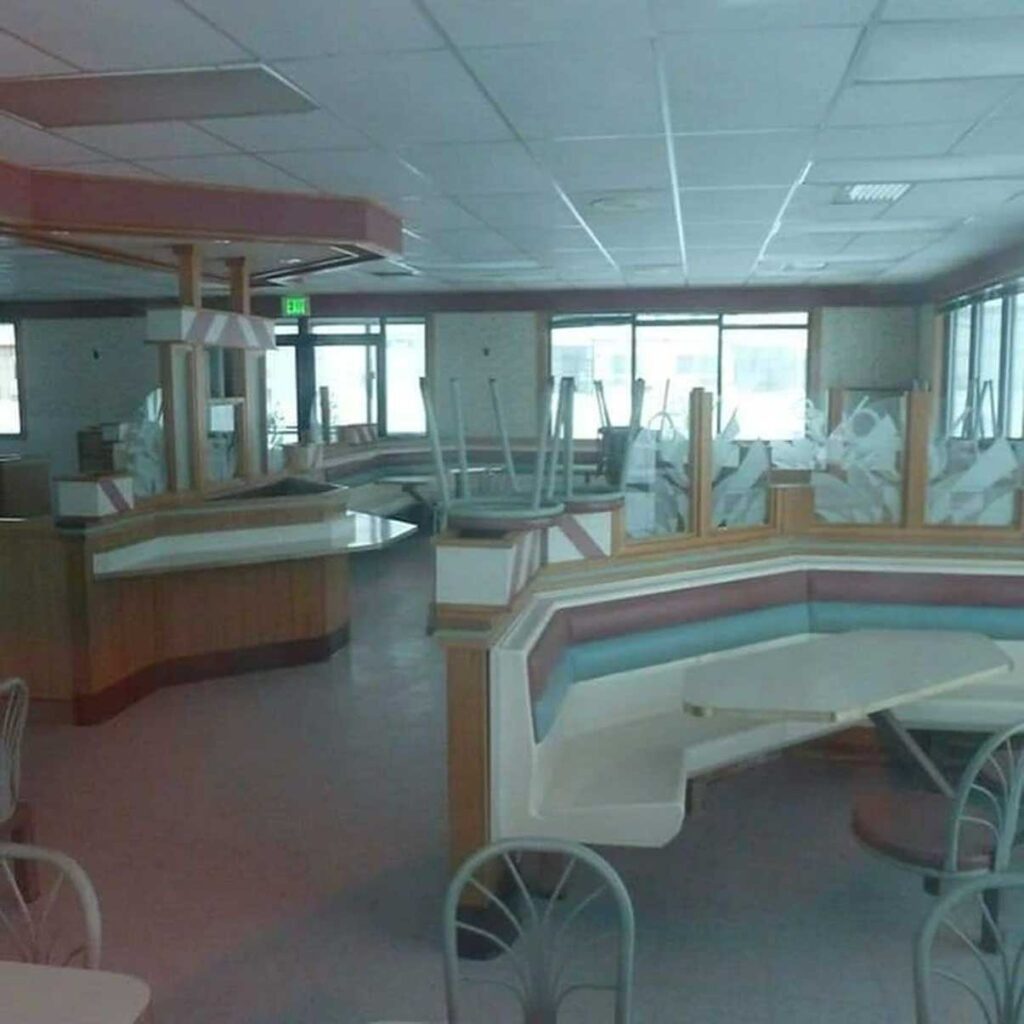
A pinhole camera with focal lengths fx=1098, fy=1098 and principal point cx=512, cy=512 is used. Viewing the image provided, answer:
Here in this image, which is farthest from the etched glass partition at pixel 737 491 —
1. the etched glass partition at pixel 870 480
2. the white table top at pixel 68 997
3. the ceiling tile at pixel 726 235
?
the white table top at pixel 68 997

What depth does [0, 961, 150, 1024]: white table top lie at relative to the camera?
142 cm

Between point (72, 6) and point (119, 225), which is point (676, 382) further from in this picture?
point (72, 6)

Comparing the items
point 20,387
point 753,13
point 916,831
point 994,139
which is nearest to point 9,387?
point 20,387

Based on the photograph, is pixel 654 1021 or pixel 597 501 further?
pixel 597 501

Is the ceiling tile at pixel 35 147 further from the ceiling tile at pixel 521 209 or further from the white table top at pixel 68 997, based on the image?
the white table top at pixel 68 997

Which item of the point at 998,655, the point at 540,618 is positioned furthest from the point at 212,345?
the point at 998,655

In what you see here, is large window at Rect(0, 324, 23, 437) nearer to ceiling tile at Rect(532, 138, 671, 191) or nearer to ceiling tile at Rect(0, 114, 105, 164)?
ceiling tile at Rect(0, 114, 105, 164)

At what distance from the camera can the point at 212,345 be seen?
20.2 feet

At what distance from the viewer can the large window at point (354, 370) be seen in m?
12.6

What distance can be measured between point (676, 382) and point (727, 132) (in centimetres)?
794

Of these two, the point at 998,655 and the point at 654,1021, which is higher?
the point at 998,655

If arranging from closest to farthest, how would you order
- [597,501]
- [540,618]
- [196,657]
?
[540,618] < [597,501] < [196,657]

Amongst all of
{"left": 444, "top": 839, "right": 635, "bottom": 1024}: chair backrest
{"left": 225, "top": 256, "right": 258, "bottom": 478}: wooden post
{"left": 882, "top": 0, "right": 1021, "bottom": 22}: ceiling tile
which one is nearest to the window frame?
{"left": 225, "top": 256, "right": 258, "bottom": 478}: wooden post

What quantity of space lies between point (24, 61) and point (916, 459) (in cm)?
338
